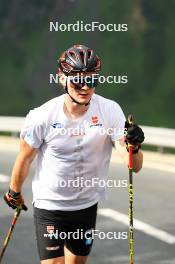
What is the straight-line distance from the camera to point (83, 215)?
6078mm

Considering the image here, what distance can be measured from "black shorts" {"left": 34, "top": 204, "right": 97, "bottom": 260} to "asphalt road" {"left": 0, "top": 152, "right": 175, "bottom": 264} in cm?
268

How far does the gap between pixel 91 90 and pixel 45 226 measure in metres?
1.20

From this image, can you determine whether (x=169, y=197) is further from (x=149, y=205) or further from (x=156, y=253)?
(x=156, y=253)

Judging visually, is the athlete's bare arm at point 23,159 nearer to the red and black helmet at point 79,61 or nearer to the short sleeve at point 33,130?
the short sleeve at point 33,130

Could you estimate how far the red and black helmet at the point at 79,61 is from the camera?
5.69m

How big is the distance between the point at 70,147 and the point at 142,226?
16.0 feet

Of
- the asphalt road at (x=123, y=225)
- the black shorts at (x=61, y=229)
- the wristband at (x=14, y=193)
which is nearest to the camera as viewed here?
the black shorts at (x=61, y=229)

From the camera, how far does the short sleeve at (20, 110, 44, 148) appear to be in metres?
5.78

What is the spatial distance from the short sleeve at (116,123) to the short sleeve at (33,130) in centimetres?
56

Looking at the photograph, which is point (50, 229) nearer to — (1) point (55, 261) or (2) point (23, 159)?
(1) point (55, 261)

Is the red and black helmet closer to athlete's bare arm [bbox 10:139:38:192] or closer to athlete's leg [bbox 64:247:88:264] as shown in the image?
athlete's bare arm [bbox 10:139:38:192]

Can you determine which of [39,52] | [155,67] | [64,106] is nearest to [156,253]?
[64,106]
